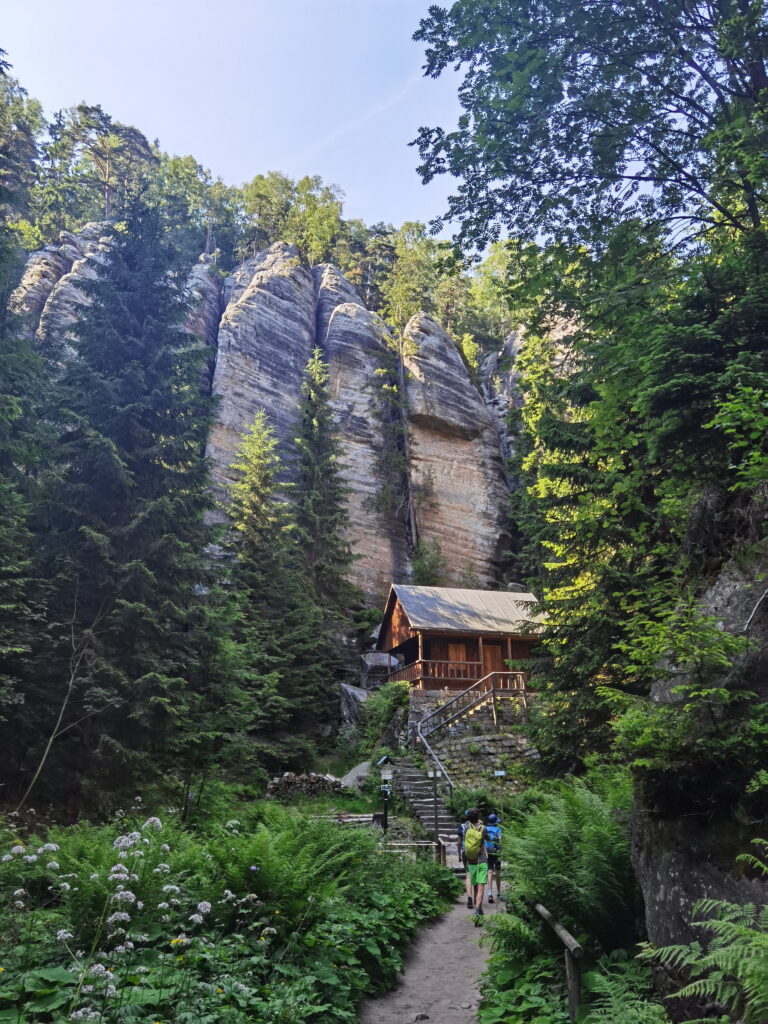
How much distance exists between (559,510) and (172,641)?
9273 millimetres

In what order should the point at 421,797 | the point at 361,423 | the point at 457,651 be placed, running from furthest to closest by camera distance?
the point at 361,423 < the point at 457,651 < the point at 421,797

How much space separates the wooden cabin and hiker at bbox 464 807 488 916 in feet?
46.7

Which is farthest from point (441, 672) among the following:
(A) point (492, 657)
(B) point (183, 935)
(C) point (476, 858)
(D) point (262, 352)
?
(D) point (262, 352)

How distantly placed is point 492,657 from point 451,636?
85.5 inches

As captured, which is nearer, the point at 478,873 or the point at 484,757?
the point at 478,873

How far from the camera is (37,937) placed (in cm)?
468

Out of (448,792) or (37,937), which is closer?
(37,937)

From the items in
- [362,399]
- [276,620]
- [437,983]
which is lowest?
[437,983]

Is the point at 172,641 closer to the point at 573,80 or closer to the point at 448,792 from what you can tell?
the point at 448,792

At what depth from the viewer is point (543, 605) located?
14320mm

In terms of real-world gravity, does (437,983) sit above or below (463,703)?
below

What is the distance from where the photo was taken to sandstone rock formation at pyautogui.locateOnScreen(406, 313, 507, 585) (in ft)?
128

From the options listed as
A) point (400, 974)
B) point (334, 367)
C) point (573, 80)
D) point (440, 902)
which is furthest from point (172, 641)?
point (334, 367)

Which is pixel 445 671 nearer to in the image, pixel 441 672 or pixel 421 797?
pixel 441 672
